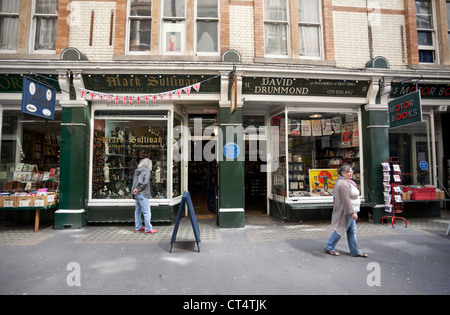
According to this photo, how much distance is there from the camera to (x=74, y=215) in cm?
691

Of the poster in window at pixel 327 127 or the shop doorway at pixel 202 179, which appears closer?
the poster in window at pixel 327 127

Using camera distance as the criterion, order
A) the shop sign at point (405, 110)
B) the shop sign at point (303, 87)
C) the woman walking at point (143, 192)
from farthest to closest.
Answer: the shop sign at point (303, 87), the shop sign at point (405, 110), the woman walking at point (143, 192)

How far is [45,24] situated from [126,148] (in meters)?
4.61

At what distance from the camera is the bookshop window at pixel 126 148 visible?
24.9ft

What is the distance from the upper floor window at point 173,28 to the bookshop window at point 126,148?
6.87 feet

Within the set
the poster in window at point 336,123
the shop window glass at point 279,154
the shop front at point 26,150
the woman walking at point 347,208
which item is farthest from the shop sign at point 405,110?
the shop front at point 26,150

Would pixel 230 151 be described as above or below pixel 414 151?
below

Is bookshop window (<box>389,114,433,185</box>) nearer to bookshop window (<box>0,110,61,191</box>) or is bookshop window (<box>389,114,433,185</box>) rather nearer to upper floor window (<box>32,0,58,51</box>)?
bookshop window (<box>0,110,61,191</box>)

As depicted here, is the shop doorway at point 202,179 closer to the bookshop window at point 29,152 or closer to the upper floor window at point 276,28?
the upper floor window at point 276,28

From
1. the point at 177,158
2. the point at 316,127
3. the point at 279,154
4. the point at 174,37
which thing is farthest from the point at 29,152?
the point at 316,127

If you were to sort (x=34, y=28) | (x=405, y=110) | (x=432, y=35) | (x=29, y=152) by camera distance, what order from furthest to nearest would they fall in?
1. (x=432, y=35)
2. (x=29, y=152)
3. (x=34, y=28)
4. (x=405, y=110)

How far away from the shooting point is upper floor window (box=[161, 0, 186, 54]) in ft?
25.2

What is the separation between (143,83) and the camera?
7.20 meters

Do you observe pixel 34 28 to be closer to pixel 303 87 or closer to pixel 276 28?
pixel 276 28
